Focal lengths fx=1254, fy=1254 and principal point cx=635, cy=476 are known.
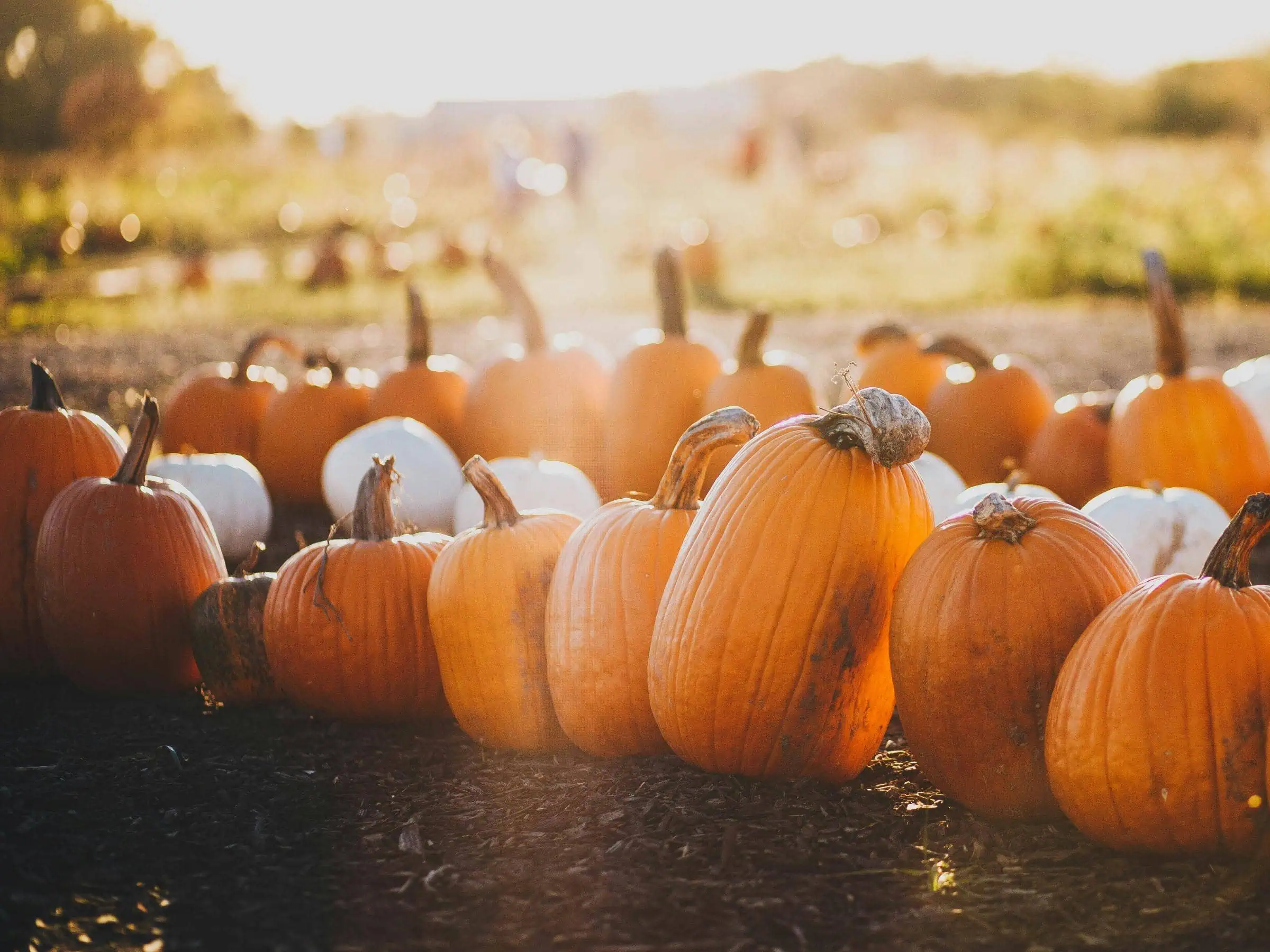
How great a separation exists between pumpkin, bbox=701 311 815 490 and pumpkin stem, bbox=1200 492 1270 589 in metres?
2.48

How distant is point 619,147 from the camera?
56.5 meters

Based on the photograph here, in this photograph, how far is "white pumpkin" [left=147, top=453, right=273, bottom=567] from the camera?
5.25 metres

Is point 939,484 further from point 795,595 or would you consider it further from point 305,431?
point 305,431

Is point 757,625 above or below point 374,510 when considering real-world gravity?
below

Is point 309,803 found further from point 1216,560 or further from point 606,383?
point 606,383

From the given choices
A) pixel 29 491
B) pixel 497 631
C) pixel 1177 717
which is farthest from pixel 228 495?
pixel 1177 717

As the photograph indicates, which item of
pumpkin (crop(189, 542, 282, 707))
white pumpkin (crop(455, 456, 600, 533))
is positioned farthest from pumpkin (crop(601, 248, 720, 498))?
pumpkin (crop(189, 542, 282, 707))

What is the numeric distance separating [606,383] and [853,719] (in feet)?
10.4

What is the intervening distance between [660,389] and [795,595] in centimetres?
263

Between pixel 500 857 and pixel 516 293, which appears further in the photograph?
pixel 516 293

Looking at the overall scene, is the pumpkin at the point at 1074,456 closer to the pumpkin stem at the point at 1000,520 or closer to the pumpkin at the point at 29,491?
the pumpkin stem at the point at 1000,520

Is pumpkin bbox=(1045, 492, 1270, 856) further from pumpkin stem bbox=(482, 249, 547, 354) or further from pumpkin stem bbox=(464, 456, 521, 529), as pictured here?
pumpkin stem bbox=(482, 249, 547, 354)

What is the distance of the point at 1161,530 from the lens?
171 inches

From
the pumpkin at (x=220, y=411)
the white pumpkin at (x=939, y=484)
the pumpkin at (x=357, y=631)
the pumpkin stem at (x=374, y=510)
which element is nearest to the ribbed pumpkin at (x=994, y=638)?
the pumpkin at (x=357, y=631)
